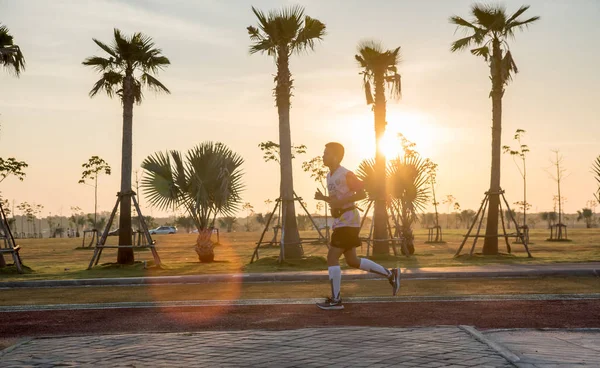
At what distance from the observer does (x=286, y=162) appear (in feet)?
81.3

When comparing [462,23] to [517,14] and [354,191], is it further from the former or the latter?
[354,191]

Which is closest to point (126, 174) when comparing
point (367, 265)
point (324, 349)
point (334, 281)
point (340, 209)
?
point (367, 265)

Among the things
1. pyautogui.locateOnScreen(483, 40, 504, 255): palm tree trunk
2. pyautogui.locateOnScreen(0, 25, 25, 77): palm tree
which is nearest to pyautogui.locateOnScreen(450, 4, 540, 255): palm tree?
pyautogui.locateOnScreen(483, 40, 504, 255): palm tree trunk

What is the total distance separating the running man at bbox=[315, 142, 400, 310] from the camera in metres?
9.71

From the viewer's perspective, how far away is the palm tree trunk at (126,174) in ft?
77.7

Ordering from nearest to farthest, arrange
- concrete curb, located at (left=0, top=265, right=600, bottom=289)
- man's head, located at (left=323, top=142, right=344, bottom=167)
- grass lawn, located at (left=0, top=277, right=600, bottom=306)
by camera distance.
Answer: man's head, located at (left=323, top=142, right=344, bottom=167) → grass lawn, located at (left=0, top=277, right=600, bottom=306) → concrete curb, located at (left=0, top=265, right=600, bottom=289)

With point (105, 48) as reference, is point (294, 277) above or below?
below

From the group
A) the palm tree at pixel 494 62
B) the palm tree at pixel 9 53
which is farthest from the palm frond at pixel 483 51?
the palm tree at pixel 9 53

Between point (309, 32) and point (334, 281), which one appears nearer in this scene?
point (334, 281)

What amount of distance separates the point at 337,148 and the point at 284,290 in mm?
4733

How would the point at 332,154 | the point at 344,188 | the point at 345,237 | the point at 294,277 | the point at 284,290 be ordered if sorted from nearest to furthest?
1. the point at 344,188
2. the point at 345,237
3. the point at 332,154
4. the point at 284,290
5. the point at 294,277

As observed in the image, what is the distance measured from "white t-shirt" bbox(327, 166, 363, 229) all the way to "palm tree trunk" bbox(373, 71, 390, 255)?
51.3ft

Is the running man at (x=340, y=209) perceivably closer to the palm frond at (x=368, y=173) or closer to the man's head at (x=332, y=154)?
the man's head at (x=332, y=154)

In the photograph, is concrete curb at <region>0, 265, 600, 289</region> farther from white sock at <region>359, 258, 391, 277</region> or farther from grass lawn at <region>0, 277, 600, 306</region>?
white sock at <region>359, 258, 391, 277</region>
